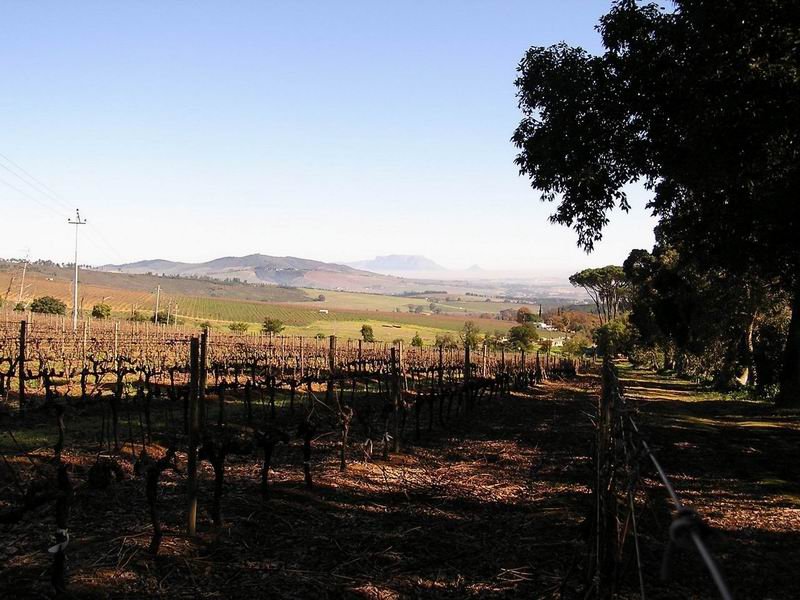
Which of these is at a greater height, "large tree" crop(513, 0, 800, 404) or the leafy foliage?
"large tree" crop(513, 0, 800, 404)

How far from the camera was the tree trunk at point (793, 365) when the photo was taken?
1602cm

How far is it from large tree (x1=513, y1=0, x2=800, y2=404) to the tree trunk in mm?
1228

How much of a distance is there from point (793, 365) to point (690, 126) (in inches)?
373

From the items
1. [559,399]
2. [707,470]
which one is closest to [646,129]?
[707,470]

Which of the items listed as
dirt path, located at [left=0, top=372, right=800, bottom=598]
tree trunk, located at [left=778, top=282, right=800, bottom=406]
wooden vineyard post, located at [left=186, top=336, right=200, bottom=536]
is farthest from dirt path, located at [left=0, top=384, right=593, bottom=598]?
tree trunk, located at [left=778, top=282, right=800, bottom=406]

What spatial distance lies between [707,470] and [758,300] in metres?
16.8

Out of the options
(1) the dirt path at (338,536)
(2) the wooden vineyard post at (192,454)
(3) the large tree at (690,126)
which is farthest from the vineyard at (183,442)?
(3) the large tree at (690,126)

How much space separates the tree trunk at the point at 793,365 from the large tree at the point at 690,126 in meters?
1.23

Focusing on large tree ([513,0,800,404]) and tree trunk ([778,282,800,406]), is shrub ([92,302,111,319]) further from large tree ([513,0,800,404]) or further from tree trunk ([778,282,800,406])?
tree trunk ([778,282,800,406])

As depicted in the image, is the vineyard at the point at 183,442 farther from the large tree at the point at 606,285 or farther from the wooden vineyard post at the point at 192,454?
the large tree at the point at 606,285

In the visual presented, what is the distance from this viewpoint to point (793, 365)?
1642cm

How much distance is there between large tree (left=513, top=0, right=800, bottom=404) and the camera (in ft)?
32.1

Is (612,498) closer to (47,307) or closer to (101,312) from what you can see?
(101,312)

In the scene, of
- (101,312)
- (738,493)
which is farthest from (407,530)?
(101,312)
